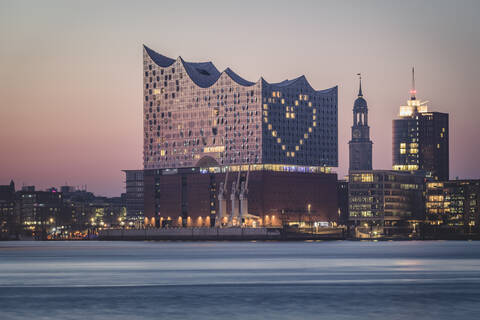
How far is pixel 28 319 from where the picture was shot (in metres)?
55.3

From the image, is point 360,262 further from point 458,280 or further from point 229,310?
point 229,310

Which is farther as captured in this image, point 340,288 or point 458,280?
point 458,280

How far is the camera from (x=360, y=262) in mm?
113375

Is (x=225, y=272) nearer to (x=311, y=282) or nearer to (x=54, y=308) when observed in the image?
(x=311, y=282)

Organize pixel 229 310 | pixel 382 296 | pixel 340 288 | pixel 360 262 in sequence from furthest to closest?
1. pixel 360 262
2. pixel 340 288
3. pixel 382 296
4. pixel 229 310

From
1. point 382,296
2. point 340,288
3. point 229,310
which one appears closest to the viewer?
point 229,310

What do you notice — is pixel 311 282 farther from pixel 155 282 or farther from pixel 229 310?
pixel 229 310

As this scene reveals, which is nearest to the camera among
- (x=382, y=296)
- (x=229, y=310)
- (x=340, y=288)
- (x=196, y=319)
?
(x=196, y=319)

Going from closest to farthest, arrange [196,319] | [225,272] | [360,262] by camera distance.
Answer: [196,319] < [225,272] < [360,262]

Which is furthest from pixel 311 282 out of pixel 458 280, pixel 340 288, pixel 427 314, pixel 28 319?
pixel 28 319

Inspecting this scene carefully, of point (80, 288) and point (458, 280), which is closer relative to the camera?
point (80, 288)

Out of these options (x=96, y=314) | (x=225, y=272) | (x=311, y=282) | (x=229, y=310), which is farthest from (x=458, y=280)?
(x=96, y=314)

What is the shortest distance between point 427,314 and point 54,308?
77.4ft

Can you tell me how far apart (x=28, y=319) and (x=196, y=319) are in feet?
33.2
